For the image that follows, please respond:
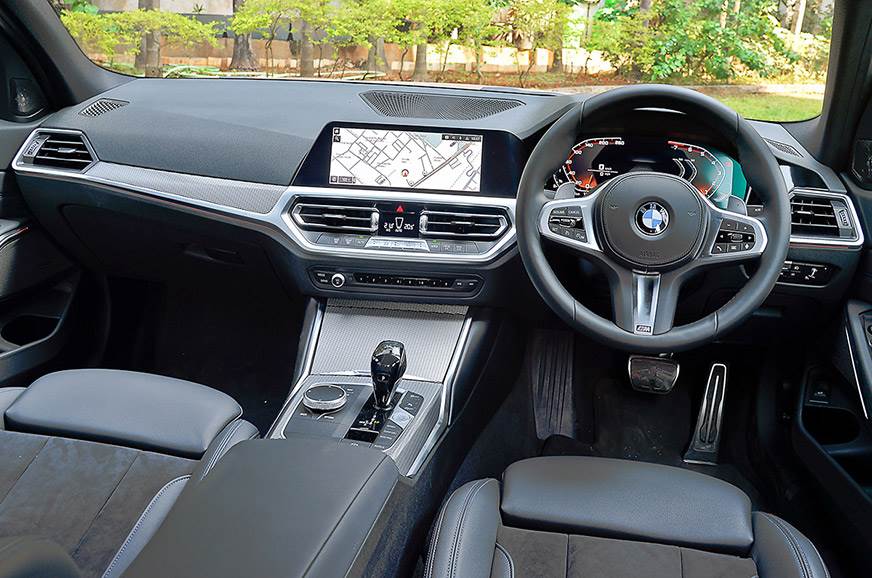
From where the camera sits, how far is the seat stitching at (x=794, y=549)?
4.32 ft

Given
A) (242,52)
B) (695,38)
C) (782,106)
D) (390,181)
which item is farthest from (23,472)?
(782,106)

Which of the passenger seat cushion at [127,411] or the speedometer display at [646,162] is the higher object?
the speedometer display at [646,162]

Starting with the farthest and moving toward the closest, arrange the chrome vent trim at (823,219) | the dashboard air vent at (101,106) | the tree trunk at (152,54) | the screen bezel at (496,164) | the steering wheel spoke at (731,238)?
the tree trunk at (152,54)
the dashboard air vent at (101,106)
the screen bezel at (496,164)
the chrome vent trim at (823,219)
the steering wheel spoke at (731,238)

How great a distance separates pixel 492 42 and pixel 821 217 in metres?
1.02

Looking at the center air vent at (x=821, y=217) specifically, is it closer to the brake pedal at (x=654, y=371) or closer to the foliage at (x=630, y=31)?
the foliage at (x=630, y=31)

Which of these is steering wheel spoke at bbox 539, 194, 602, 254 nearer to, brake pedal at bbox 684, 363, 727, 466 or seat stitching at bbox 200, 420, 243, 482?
seat stitching at bbox 200, 420, 243, 482

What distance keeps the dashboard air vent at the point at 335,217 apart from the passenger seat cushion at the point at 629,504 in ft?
2.93

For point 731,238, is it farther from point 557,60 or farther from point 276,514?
point 276,514

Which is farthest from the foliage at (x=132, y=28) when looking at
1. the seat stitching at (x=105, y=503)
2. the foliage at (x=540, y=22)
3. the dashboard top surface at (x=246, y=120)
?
the seat stitching at (x=105, y=503)

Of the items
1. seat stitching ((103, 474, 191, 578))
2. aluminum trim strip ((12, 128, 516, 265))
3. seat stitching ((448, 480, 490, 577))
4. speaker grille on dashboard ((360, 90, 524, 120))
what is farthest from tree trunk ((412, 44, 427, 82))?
seat stitching ((103, 474, 191, 578))

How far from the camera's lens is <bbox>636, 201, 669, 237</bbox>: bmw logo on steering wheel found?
1.74 metres

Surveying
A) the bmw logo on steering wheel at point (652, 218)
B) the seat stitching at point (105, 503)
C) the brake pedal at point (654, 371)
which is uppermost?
the bmw logo on steering wheel at point (652, 218)

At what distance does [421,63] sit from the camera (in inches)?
96.0

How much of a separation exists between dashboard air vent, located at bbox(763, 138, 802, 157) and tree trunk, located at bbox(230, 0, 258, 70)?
61.9 inches
